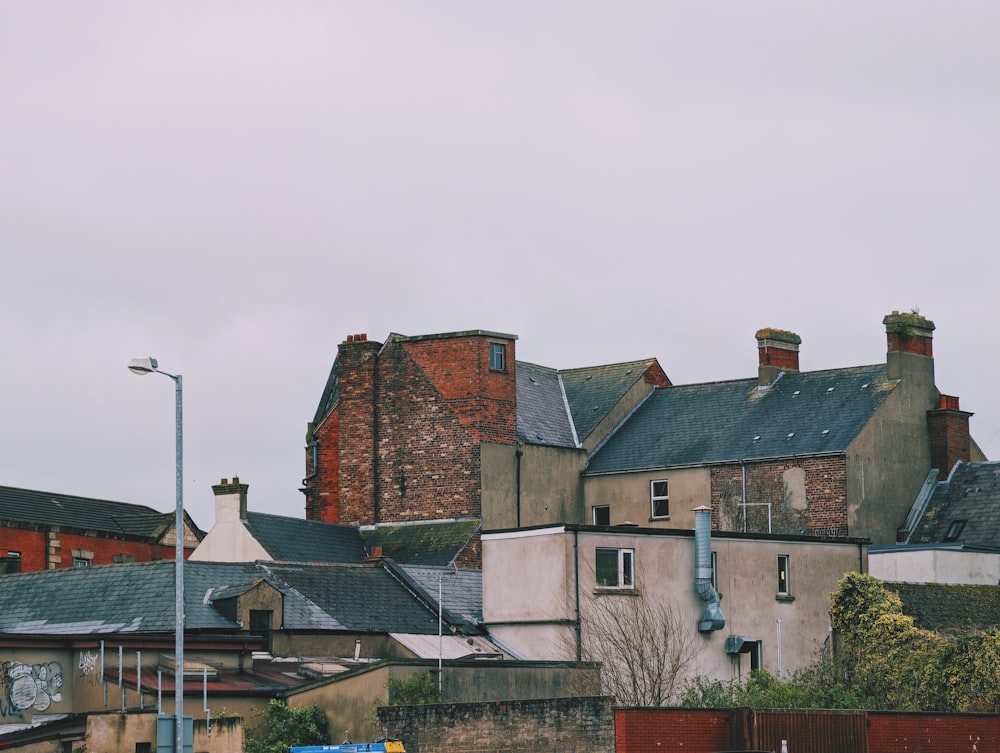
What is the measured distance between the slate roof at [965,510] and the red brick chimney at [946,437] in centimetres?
51

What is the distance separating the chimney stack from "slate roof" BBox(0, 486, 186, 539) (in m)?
22.0

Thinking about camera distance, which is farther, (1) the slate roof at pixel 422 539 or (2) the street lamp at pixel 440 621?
(1) the slate roof at pixel 422 539

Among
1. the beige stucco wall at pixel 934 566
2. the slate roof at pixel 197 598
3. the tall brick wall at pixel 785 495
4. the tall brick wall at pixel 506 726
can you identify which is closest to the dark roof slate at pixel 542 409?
the tall brick wall at pixel 785 495

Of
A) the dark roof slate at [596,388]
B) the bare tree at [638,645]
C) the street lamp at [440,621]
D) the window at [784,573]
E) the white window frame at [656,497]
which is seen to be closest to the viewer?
the street lamp at [440,621]

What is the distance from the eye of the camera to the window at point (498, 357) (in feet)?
212

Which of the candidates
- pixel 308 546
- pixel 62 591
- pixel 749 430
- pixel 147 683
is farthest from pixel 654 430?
pixel 147 683

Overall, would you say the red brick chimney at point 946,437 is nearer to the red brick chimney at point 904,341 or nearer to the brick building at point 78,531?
the red brick chimney at point 904,341

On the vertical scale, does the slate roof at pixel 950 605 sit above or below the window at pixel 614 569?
below

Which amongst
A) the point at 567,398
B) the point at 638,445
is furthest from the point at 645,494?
the point at 567,398

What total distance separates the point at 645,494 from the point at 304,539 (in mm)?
12392

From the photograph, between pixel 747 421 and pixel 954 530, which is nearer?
pixel 954 530

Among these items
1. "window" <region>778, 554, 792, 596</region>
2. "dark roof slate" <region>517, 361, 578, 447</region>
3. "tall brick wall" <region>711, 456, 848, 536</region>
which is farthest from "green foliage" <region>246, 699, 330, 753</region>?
"dark roof slate" <region>517, 361, 578, 447</region>

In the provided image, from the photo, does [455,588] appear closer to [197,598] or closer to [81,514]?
[197,598]

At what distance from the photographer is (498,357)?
65000 mm
